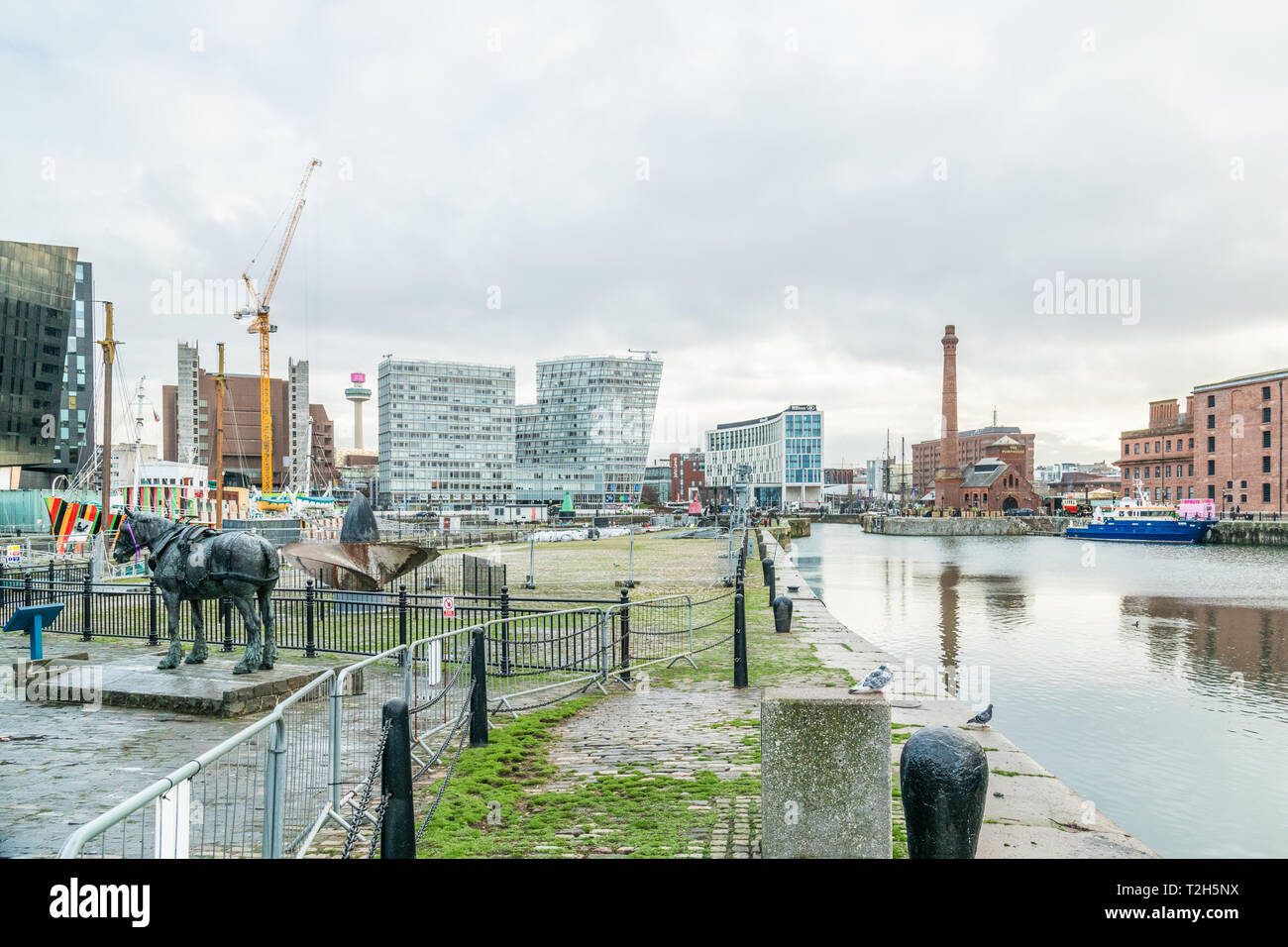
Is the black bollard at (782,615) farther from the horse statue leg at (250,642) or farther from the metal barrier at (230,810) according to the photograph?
the metal barrier at (230,810)

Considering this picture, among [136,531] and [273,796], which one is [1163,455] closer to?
[136,531]

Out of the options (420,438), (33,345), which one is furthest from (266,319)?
(420,438)

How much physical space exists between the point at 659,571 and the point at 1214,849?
83.7 feet

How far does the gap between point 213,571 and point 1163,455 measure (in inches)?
4314

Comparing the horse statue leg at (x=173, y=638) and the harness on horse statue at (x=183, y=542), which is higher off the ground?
the harness on horse statue at (x=183, y=542)

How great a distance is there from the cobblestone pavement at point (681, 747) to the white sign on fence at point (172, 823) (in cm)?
285

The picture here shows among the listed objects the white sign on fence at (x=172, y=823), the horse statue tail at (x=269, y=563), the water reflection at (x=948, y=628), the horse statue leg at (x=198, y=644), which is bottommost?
the water reflection at (x=948, y=628)

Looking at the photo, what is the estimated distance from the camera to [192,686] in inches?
400

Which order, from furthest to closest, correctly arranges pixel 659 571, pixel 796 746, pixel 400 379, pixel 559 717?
pixel 400 379 < pixel 659 571 < pixel 559 717 < pixel 796 746

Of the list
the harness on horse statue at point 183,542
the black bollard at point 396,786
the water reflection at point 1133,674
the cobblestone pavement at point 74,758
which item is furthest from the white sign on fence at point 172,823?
the water reflection at point 1133,674

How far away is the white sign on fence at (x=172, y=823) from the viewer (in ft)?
12.4
